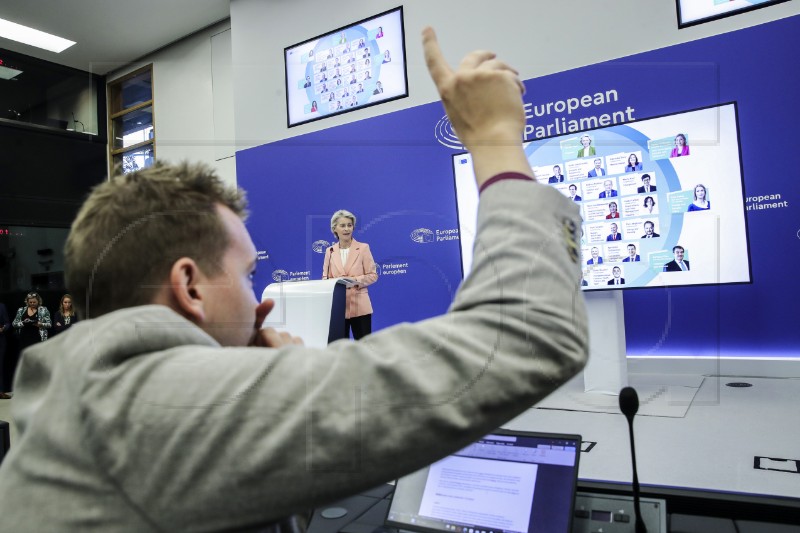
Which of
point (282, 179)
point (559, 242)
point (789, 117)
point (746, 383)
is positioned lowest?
point (746, 383)

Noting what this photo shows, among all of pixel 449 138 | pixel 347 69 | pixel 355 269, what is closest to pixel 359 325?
pixel 355 269

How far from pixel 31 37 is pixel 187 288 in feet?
20.8

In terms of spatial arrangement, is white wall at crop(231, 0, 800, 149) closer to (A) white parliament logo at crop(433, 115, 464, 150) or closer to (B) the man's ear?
(A) white parliament logo at crop(433, 115, 464, 150)

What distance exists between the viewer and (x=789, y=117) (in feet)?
9.30

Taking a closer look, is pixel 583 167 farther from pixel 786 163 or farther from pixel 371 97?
pixel 371 97

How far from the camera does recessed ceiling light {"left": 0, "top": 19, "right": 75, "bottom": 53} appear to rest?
404 centimetres

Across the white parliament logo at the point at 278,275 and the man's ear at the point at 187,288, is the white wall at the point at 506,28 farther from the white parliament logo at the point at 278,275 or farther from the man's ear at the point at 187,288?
the man's ear at the point at 187,288

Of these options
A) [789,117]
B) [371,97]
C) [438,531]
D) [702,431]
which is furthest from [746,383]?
[371,97]

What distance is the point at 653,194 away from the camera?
1.69 meters

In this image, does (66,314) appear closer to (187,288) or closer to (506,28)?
(187,288)

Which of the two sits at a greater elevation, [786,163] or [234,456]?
[786,163]

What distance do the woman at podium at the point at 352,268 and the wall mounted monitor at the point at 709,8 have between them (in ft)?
9.87

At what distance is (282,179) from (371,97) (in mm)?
2821

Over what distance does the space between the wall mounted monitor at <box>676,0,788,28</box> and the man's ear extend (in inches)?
147
